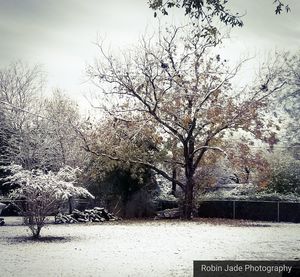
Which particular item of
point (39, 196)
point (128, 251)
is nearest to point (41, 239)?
point (39, 196)

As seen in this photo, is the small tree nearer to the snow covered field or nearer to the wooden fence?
the snow covered field

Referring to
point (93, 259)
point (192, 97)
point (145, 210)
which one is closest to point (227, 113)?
point (192, 97)

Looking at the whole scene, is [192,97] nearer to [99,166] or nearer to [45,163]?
[99,166]

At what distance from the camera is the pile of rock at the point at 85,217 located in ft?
62.0

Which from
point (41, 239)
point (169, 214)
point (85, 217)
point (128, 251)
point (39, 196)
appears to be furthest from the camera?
point (169, 214)

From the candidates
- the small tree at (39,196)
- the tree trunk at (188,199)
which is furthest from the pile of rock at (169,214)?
the small tree at (39,196)

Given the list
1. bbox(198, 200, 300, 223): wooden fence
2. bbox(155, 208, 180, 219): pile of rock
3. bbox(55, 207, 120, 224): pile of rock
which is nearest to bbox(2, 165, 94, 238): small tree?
bbox(55, 207, 120, 224): pile of rock

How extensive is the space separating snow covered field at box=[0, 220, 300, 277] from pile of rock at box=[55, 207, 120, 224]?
4465 millimetres

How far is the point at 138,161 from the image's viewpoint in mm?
21500

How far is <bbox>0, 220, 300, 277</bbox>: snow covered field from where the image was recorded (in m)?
7.45

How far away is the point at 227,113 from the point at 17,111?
38.5 ft

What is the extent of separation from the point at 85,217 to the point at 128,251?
32.8ft

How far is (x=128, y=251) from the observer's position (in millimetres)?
9875

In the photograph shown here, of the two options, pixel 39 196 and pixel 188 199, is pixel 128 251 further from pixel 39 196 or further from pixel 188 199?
pixel 188 199
